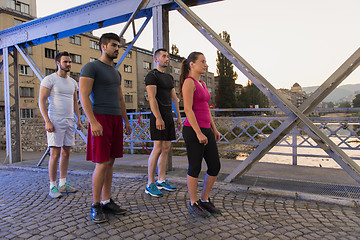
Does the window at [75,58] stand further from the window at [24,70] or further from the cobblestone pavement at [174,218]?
the cobblestone pavement at [174,218]

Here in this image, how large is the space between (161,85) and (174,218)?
6.07 feet

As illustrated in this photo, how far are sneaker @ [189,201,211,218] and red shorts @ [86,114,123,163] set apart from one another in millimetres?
1059

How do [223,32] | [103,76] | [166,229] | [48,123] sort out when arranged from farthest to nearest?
[223,32] → [48,123] → [103,76] → [166,229]

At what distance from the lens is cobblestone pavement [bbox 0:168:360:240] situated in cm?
266

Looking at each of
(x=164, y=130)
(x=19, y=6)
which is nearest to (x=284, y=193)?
(x=164, y=130)

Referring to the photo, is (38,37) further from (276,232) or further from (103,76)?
(276,232)

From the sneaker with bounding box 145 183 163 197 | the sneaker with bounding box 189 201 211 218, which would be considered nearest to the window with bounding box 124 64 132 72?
the sneaker with bounding box 145 183 163 197

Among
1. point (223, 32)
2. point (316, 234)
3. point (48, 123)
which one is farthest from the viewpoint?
point (223, 32)

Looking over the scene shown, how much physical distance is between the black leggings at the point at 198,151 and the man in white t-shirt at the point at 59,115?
7.16 feet

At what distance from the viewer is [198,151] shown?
3.09 m

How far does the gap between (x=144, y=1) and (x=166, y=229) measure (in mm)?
4013

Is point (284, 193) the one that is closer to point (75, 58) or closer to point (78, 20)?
point (78, 20)

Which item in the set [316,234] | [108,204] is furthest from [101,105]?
[316,234]

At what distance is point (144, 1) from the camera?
16.5ft
